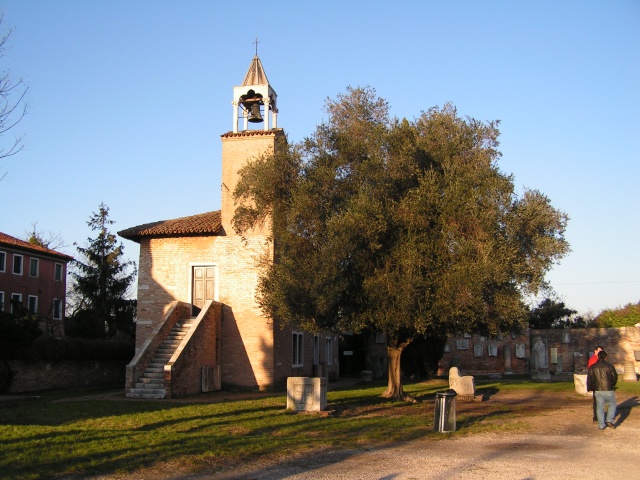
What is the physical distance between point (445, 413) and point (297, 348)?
15.0 meters

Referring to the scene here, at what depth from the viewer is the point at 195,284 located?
85.9 feet

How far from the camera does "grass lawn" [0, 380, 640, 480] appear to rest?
9.98 meters

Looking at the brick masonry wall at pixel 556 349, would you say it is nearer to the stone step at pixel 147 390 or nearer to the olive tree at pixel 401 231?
the olive tree at pixel 401 231

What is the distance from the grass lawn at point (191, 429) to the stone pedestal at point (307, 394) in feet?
1.09

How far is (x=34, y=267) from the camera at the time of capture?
1857 inches

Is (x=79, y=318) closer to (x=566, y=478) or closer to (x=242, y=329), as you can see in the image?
(x=242, y=329)

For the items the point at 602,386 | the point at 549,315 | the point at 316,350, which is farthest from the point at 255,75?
the point at 549,315

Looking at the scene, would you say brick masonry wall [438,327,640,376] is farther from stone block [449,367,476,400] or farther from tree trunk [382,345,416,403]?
tree trunk [382,345,416,403]

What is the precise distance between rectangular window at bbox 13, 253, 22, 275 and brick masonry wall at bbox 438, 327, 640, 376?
30.8 meters

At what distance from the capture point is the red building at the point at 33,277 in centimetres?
4391

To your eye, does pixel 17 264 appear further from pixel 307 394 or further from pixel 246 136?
pixel 307 394

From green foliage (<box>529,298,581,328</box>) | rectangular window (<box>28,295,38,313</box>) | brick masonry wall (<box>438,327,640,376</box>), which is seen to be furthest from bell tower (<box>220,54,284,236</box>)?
green foliage (<box>529,298,581,328</box>)

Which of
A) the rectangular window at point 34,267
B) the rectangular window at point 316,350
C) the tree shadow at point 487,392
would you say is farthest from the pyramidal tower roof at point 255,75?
the rectangular window at point 34,267

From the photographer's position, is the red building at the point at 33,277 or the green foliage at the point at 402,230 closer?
the green foliage at the point at 402,230
